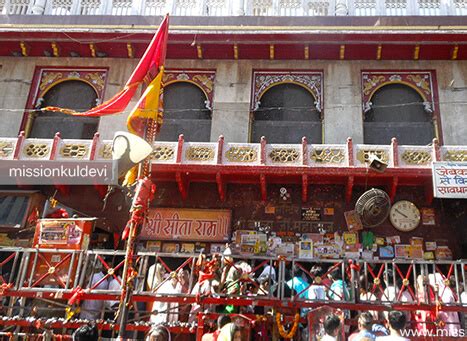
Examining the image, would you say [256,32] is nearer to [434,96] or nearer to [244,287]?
[434,96]

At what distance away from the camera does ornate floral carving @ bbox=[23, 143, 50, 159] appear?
12695 mm

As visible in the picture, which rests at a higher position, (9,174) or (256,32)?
(256,32)

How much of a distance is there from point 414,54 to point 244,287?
32.4 feet

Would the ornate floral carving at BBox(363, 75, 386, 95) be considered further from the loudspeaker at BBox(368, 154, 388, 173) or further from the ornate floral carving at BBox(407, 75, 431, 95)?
the loudspeaker at BBox(368, 154, 388, 173)

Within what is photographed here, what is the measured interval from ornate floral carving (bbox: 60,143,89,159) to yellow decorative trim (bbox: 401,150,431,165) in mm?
8555

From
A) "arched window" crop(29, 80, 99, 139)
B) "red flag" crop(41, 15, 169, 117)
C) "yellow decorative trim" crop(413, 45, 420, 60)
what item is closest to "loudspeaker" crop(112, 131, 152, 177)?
"red flag" crop(41, 15, 169, 117)

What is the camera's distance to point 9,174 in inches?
492

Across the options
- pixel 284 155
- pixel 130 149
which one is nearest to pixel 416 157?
pixel 284 155

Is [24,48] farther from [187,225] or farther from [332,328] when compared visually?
[332,328]

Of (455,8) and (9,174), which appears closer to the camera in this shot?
(9,174)

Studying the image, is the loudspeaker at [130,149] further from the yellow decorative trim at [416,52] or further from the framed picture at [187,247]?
the yellow decorative trim at [416,52]

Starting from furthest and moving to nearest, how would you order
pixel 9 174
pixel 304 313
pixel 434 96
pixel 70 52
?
pixel 70 52 → pixel 434 96 → pixel 9 174 → pixel 304 313

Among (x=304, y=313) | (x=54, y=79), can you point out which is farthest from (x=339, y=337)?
(x=54, y=79)

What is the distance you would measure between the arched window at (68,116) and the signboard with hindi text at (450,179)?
32.1ft
